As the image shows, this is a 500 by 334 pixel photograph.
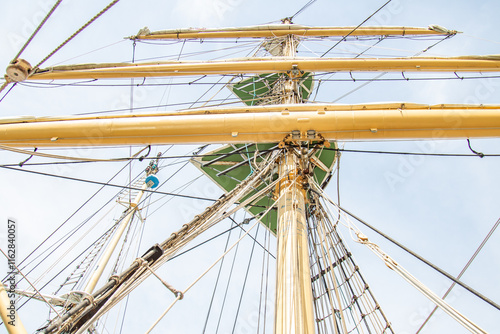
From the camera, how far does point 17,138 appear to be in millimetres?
4133

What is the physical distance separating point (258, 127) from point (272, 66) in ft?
11.0

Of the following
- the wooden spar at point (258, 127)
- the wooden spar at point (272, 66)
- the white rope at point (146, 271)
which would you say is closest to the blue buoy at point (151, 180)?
the wooden spar at point (272, 66)

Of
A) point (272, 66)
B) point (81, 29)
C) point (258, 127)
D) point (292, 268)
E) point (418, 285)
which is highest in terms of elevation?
point (272, 66)

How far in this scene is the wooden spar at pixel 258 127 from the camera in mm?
3779

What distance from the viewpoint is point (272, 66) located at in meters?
6.92

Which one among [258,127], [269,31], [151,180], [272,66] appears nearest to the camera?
[258,127]

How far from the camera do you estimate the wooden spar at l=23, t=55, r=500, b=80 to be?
656 centimetres

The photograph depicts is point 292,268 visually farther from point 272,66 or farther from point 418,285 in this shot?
point 272,66

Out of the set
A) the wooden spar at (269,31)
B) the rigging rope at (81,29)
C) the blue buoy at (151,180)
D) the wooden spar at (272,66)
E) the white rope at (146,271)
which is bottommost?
the white rope at (146,271)

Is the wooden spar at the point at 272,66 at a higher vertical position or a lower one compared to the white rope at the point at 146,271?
higher

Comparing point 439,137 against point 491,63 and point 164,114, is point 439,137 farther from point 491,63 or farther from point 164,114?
point 491,63

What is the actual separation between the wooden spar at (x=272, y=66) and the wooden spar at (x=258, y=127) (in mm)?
2611

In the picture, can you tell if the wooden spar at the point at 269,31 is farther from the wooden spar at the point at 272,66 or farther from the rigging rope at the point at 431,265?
the rigging rope at the point at 431,265

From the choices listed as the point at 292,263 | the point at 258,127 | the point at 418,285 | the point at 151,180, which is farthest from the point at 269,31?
the point at 418,285
